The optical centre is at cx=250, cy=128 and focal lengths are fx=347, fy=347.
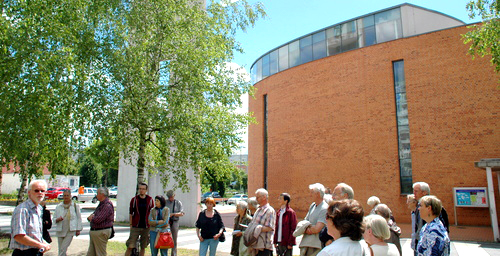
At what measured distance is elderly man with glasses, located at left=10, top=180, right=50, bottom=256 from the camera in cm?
415

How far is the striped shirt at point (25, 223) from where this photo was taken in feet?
13.7

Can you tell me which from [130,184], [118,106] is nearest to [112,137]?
[118,106]

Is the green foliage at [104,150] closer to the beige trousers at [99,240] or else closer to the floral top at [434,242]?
the beige trousers at [99,240]

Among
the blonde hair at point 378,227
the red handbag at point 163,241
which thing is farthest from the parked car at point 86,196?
the blonde hair at point 378,227

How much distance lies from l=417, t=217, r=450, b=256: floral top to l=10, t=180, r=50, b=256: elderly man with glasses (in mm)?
4422

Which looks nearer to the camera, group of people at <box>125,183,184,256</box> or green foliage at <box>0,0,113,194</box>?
green foliage at <box>0,0,113,194</box>

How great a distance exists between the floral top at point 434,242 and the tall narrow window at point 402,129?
16.8 meters

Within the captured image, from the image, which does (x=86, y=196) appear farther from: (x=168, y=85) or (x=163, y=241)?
(x=163, y=241)

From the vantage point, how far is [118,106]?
29.4 ft

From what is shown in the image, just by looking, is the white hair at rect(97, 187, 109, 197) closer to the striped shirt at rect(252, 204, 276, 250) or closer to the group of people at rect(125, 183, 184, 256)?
the group of people at rect(125, 183, 184, 256)

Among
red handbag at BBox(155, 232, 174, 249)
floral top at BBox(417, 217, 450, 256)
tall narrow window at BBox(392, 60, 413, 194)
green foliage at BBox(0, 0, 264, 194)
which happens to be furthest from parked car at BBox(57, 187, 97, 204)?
floral top at BBox(417, 217, 450, 256)

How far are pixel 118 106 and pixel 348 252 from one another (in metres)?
7.76

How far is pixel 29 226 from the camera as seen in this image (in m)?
4.31

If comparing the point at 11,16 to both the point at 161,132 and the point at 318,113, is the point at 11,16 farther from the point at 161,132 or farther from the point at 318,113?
the point at 318,113
